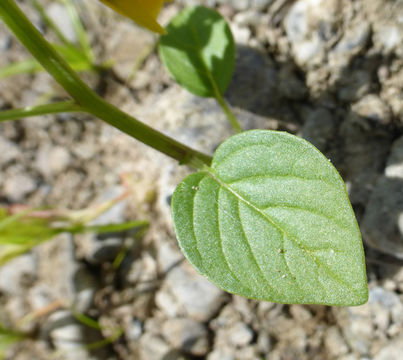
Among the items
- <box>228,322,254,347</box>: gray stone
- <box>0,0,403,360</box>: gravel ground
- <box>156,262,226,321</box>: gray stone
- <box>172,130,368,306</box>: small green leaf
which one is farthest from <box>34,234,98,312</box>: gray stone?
<box>172,130,368,306</box>: small green leaf

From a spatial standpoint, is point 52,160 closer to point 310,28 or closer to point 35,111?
point 35,111

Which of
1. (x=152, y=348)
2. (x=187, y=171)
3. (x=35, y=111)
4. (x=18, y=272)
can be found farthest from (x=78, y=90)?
(x=18, y=272)

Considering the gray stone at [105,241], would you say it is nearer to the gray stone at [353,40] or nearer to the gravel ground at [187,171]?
the gravel ground at [187,171]

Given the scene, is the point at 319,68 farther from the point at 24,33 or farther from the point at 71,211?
the point at 71,211

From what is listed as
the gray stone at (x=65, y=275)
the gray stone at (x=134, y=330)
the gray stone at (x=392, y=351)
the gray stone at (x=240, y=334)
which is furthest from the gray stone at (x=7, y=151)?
the gray stone at (x=392, y=351)

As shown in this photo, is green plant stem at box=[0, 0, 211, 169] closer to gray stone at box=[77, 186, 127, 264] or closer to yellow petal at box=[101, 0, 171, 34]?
yellow petal at box=[101, 0, 171, 34]

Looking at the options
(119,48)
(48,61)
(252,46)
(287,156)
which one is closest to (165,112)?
(252,46)
